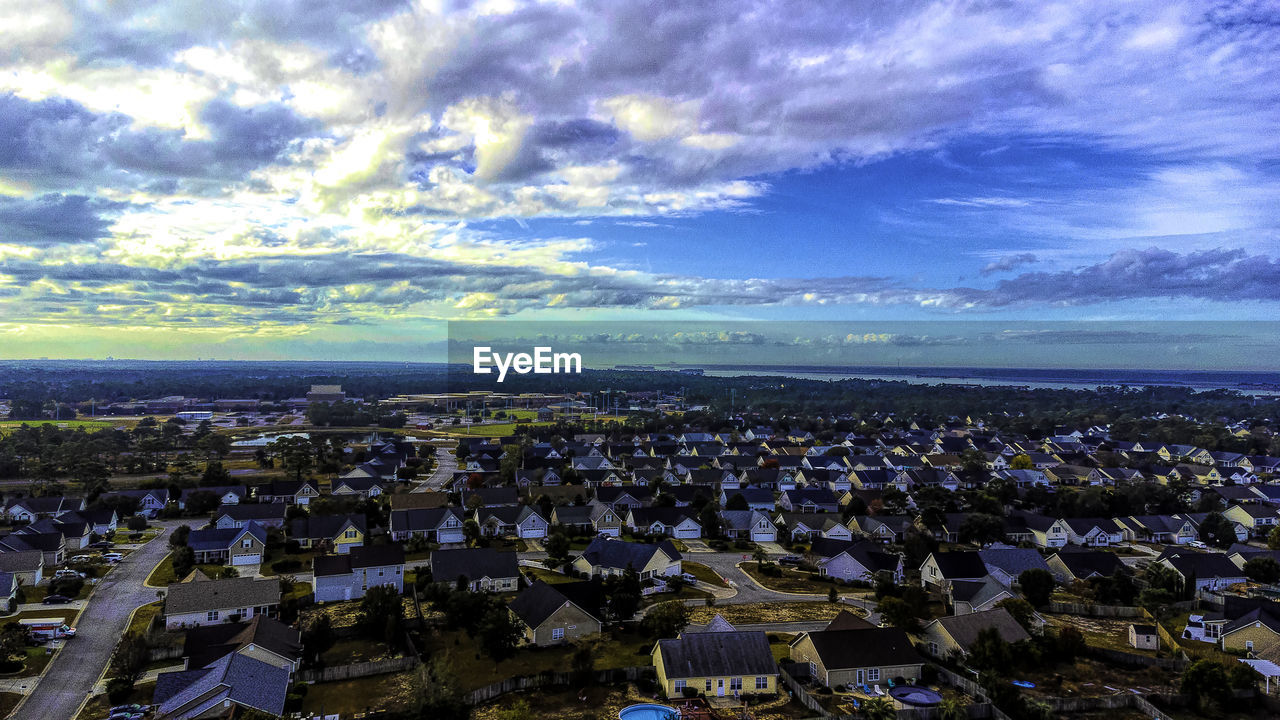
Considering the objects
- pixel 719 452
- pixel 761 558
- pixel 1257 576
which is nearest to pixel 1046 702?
pixel 761 558

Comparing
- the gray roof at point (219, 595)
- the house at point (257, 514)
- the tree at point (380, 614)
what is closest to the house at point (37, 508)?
the house at point (257, 514)

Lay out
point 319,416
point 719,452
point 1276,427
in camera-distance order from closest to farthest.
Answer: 1. point 719,452
2. point 1276,427
3. point 319,416

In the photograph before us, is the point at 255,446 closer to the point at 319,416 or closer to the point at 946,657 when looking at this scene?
the point at 319,416

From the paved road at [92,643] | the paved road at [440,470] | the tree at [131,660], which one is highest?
the tree at [131,660]

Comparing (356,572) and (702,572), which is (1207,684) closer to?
(702,572)

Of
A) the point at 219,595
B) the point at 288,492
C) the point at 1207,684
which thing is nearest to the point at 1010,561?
the point at 1207,684

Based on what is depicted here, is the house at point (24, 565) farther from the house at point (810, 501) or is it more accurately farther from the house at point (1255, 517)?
the house at point (1255, 517)

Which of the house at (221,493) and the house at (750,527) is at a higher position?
the house at (221,493)
